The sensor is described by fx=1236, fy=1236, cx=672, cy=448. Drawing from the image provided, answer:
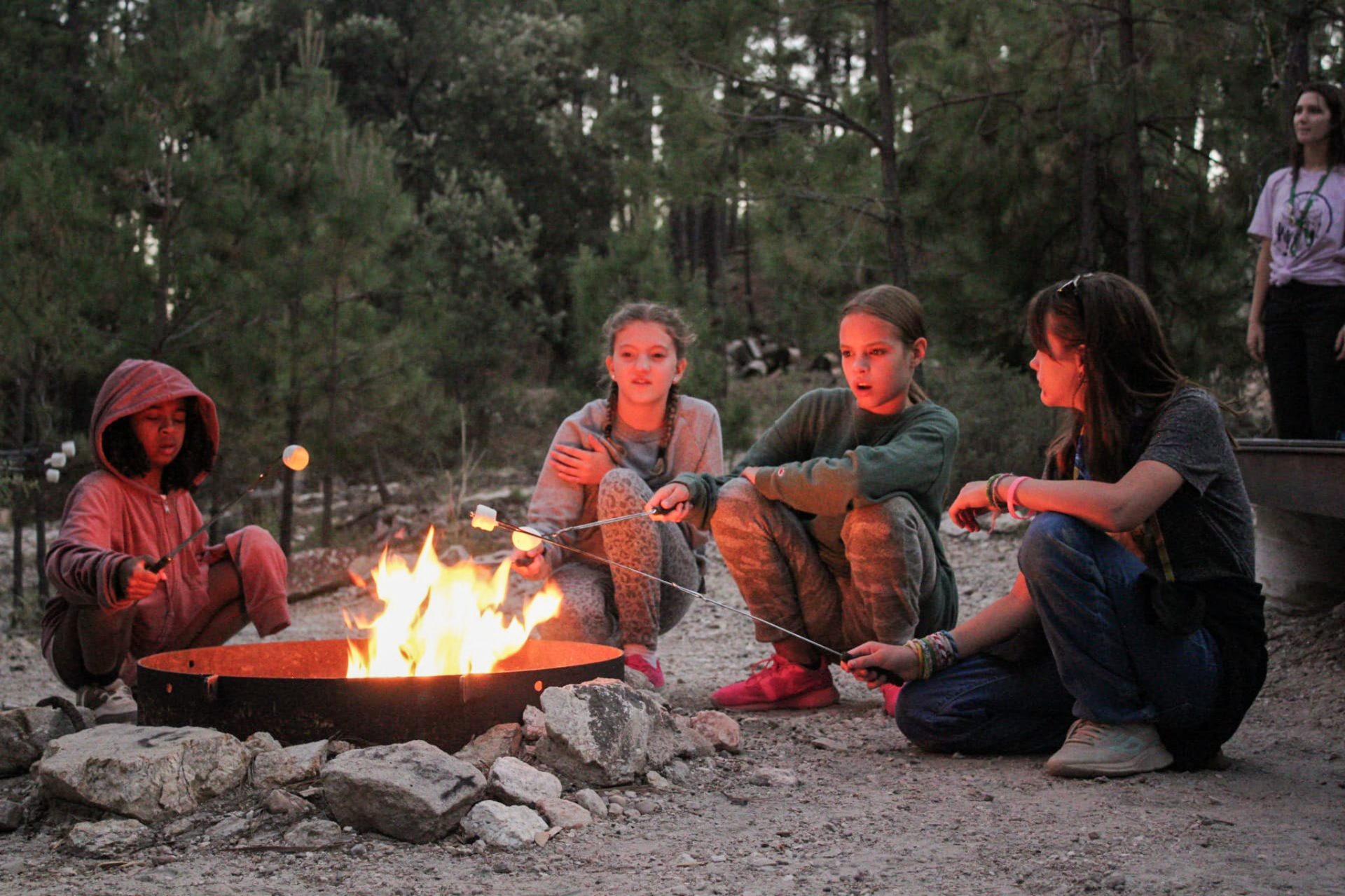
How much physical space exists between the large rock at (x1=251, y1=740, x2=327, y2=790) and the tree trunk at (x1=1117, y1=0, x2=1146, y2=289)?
6.75 meters

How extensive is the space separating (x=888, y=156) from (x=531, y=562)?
598 centimetres

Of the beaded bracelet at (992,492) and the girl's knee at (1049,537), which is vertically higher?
the beaded bracelet at (992,492)

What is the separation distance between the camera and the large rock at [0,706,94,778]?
322cm

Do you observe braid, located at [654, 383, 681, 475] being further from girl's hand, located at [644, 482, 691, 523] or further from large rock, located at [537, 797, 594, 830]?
large rock, located at [537, 797, 594, 830]

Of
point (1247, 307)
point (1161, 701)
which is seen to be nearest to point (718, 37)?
point (1247, 307)

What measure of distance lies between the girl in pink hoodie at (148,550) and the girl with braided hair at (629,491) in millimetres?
956

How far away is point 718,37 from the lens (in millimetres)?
9203

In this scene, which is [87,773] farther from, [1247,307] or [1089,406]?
[1247,307]

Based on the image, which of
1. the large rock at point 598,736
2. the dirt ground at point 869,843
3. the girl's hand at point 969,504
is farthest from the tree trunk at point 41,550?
the girl's hand at point 969,504

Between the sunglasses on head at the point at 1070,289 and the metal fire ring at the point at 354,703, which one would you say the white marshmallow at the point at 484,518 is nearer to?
the metal fire ring at the point at 354,703

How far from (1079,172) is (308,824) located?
870 cm

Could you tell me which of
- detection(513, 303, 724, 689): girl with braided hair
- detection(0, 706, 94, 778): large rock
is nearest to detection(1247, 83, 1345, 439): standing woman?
detection(513, 303, 724, 689): girl with braided hair

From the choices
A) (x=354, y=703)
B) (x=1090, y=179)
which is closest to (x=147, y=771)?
(x=354, y=703)

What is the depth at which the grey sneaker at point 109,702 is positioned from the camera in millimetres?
3664
